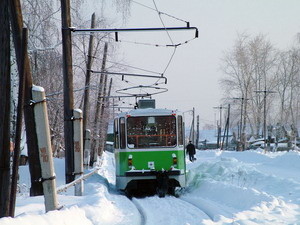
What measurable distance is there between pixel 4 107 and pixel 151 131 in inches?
353

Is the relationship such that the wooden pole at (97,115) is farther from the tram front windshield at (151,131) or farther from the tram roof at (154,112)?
the tram front windshield at (151,131)

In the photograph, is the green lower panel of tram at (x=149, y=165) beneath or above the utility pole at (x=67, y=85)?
beneath

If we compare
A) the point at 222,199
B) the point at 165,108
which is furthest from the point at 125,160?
the point at 222,199

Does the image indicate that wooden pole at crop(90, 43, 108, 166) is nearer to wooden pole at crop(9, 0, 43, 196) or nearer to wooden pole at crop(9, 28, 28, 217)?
wooden pole at crop(9, 0, 43, 196)

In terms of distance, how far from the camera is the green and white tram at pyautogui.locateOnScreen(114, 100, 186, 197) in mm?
16172

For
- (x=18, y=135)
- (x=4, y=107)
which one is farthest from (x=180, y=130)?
(x=18, y=135)

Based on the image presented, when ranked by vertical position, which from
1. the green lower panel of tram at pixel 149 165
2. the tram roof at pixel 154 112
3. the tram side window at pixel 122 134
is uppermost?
the tram roof at pixel 154 112

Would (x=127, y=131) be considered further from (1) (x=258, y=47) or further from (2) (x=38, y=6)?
(1) (x=258, y=47)

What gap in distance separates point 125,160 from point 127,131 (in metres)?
0.86

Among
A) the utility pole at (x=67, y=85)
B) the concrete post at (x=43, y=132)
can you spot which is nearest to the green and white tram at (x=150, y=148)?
the utility pole at (x=67, y=85)

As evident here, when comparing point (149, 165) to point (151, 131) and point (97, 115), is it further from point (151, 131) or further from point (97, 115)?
point (97, 115)

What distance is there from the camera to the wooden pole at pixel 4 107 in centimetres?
769

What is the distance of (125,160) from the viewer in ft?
53.4

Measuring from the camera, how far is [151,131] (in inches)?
646
